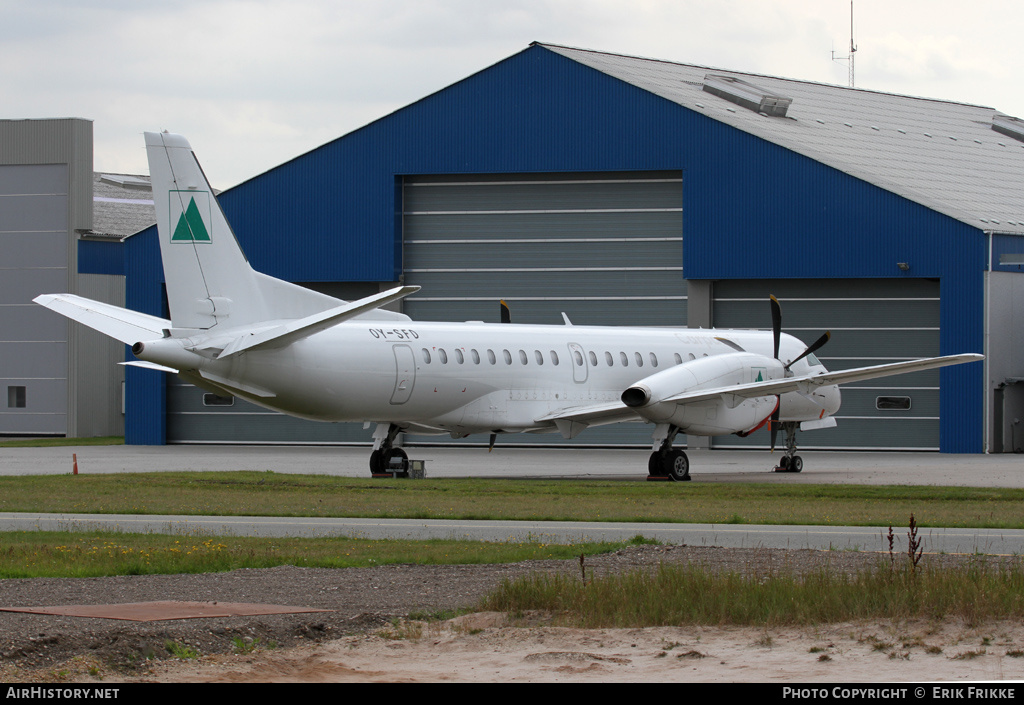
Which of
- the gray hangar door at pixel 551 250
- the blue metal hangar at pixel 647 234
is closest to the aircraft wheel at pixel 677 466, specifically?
the blue metal hangar at pixel 647 234

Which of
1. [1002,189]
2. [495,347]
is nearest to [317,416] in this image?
[495,347]

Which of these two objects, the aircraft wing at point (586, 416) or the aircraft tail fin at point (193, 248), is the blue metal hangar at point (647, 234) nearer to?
the aircraft wing at point (586, 416)

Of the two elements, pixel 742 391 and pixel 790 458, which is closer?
pixel 742 391

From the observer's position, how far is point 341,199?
49562 millimetres

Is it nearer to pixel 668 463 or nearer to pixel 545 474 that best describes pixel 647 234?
pixel 545 474

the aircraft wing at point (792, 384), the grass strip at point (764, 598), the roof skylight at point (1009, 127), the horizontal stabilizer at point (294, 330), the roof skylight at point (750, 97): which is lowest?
the grass strip at point (764, 598)

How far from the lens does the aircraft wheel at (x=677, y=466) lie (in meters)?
30.3

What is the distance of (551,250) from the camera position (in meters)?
47.9

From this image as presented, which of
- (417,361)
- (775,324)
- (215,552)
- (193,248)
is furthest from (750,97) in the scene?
(215,552)

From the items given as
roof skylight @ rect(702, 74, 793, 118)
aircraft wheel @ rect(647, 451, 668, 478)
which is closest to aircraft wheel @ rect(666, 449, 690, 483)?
aircraft wheel @ rect(647, 451, 668, 478)

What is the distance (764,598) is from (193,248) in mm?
17267

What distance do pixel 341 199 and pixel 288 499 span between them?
27.3 metres

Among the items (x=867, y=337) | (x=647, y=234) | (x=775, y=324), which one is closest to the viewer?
(x=775, y=324)

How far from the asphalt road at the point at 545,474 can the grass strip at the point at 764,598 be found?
13.2 ft
